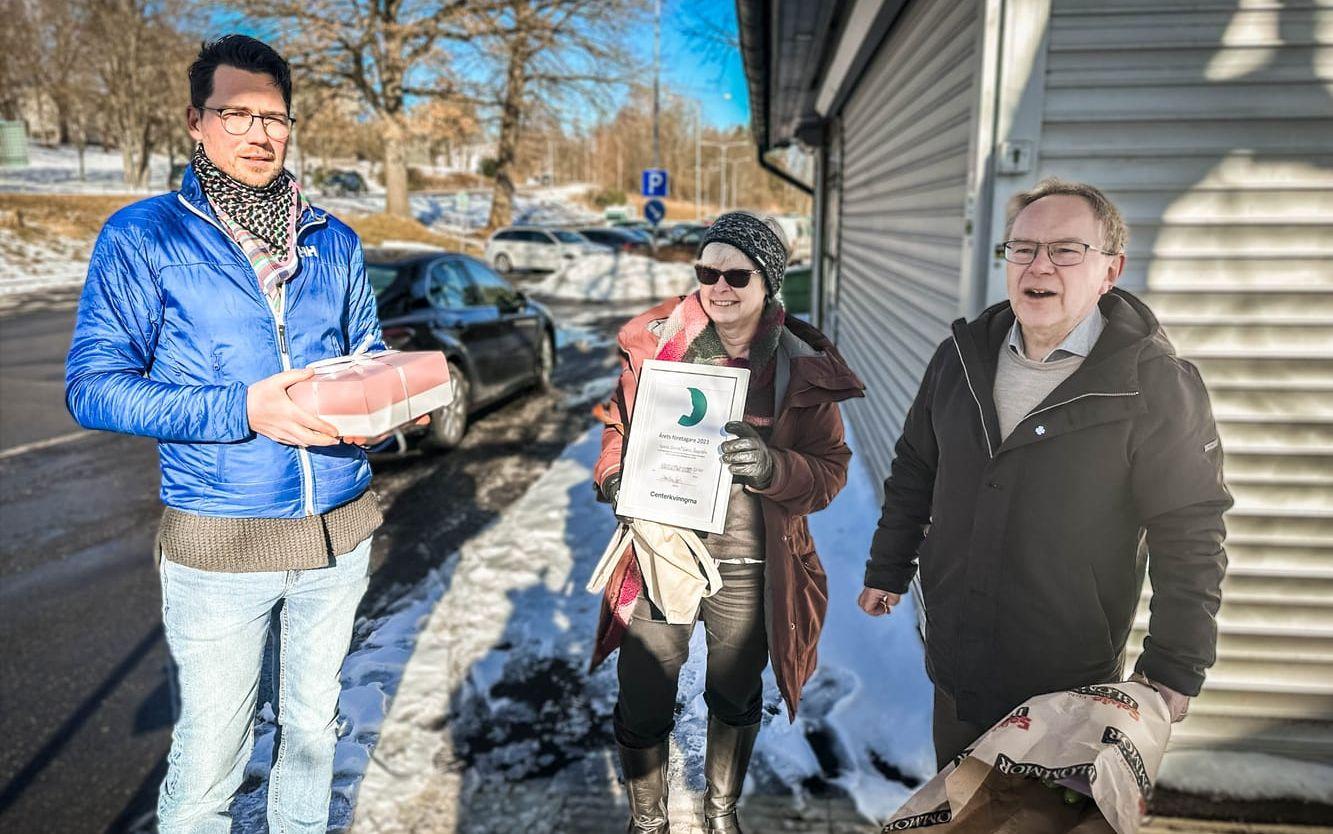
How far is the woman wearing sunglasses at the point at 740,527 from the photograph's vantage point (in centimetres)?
232

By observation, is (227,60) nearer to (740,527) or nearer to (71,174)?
(740,527)

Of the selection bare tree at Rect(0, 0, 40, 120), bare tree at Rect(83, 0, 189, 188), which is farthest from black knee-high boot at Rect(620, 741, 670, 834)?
bare tree at Rect(0, 0, 40, 120)

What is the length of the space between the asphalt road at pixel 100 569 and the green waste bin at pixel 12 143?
29383 mm

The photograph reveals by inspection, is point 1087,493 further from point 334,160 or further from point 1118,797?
point 334,160

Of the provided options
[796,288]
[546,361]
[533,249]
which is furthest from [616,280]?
[546,361]

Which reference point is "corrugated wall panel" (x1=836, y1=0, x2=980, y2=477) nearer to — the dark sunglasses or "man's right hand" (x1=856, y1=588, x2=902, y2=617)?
the dark sunglasses

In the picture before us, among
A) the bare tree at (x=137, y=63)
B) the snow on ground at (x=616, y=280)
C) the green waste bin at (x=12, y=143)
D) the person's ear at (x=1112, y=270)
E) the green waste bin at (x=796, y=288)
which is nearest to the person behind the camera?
the person's ear at (x=1112, y=270)

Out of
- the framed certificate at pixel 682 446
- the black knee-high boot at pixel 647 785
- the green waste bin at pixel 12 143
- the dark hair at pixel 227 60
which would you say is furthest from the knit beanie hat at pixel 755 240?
the green waste bin at pixel 12 143

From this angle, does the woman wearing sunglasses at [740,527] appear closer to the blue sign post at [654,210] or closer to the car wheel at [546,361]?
the car wheel at [546,361]

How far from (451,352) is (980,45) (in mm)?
5632

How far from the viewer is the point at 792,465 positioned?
224cm

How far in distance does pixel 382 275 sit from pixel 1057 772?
6.72 metres

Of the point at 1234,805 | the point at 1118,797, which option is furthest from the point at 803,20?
the point at 1118,797

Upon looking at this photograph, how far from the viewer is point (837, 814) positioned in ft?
9.05
